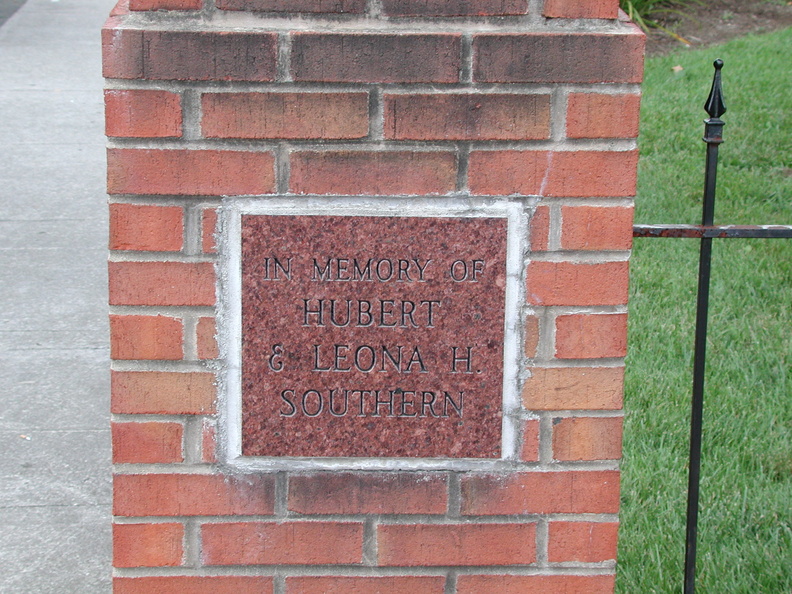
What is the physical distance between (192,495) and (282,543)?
0.62ft

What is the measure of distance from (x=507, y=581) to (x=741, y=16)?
8.87 metres

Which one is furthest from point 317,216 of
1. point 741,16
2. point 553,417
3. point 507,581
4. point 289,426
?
point 741,16

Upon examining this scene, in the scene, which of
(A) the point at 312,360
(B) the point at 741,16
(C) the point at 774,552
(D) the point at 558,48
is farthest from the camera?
(B) the point at 741,16

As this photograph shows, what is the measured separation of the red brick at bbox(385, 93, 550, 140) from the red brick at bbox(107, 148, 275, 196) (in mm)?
232

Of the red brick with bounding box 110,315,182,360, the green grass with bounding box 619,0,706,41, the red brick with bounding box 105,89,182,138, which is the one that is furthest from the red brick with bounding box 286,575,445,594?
the green grass with bounding box 619,0,706,41

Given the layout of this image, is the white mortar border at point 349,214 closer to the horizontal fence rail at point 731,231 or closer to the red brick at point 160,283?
the red brick at point 160,283

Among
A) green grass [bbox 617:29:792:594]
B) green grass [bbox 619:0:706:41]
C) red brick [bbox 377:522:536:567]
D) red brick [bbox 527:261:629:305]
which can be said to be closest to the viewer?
red brick [bbox 527:261:629:305]

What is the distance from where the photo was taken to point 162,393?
73.2 inches

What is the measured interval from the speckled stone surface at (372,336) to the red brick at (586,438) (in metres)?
0.11

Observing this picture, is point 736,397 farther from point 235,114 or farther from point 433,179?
point 235,114

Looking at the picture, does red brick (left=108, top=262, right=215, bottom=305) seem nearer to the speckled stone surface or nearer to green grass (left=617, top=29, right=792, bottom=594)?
the speckled stone surface

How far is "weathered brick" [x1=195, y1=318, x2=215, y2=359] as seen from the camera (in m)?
1.83

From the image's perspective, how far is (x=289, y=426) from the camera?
1.88 meters

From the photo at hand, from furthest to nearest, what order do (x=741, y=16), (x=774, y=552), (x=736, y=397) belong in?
1. (x=741, y=16)
2. (x=736, y=397)
3. (x=774, y=552)
